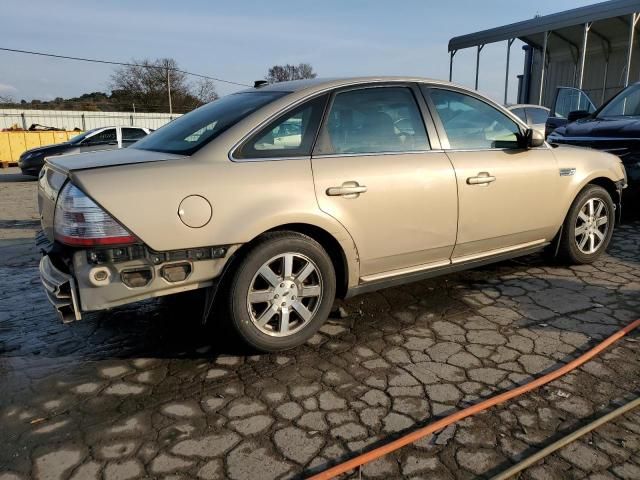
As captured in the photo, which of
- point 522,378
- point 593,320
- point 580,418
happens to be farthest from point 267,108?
point 593,320

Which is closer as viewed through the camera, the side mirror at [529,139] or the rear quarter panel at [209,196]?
the rear quarter panel at [209,196]

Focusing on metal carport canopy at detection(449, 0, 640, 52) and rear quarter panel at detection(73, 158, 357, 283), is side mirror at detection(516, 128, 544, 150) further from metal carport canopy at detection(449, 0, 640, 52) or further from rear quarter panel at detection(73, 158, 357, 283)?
metal carport canopy at detection(449, 0, 640, 52)

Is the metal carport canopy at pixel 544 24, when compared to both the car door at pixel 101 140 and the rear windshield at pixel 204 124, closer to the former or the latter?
the car door at pixel 101 140

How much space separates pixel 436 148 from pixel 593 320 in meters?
1.61

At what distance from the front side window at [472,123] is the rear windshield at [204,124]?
1.24 metres

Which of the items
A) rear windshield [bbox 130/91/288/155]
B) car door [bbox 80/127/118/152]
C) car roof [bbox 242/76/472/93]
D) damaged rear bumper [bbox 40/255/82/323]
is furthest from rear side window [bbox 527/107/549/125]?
damaged rear bumper [bbox 40/255/82/323]

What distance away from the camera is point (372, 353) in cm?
312

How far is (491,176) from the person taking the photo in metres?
3.76

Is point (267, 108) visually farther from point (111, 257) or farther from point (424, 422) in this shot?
point (424, 422)

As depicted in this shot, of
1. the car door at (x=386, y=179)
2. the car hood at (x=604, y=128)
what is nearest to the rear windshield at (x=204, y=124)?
the car door at (x=386, y=179)

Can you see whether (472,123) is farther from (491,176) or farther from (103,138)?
(103,138)

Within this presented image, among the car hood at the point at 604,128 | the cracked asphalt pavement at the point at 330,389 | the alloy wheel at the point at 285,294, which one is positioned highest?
the car hood at the point at 604,128

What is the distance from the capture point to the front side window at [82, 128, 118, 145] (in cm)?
1343

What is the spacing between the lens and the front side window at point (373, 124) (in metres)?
3.23
